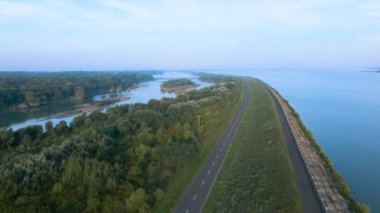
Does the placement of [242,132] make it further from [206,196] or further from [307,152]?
[206,196]

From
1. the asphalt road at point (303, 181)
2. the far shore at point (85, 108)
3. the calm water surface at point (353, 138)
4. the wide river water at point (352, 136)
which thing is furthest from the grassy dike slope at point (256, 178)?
the far shore at point (85, 108)

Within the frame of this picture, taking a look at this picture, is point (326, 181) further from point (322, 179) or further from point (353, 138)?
point (353, 138)

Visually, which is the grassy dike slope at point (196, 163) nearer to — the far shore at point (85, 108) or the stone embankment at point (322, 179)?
the stone embankment at point (322, 179)

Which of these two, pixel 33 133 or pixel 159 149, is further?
pixel 33 133

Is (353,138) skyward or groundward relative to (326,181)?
groundward

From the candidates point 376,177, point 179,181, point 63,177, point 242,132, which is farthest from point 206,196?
point 242,132

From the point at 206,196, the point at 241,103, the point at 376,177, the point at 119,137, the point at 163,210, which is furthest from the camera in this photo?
the point at 241,103

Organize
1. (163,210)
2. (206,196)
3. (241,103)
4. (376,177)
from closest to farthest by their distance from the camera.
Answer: (163,210) < (206,196) < (376,177) < (241,103)

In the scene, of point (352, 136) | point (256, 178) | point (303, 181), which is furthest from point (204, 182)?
point (352, 136)
